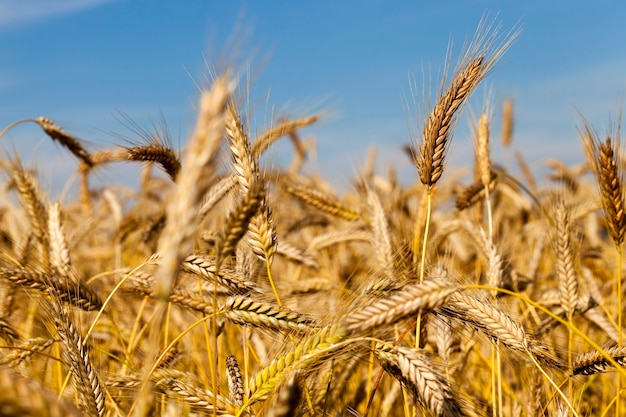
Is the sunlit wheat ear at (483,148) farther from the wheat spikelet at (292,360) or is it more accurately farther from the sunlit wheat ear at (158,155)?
the wheat spikelet at (292,360)

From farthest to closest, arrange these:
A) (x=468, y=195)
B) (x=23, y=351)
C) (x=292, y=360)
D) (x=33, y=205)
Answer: (x=468, y=195), (x=33, y=205), (x=23, y=351), (x=292, y=360)

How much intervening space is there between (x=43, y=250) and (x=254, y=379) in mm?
1808

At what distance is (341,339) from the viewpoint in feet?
4.78

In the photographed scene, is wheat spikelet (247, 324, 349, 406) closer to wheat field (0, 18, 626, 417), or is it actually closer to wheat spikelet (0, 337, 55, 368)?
wheat field (0, 18, 626, 417)

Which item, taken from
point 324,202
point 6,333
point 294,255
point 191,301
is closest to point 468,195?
point 324,202

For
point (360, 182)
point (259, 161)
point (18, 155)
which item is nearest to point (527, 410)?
point (259, 161)

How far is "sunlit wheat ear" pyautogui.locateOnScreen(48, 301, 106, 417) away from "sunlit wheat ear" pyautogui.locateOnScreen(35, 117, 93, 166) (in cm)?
208

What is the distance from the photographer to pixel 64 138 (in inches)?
144

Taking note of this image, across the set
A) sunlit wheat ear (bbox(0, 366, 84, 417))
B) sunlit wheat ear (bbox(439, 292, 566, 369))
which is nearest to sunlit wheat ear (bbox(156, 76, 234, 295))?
sunlit wheat ear (bbox(0, 366, 84, 417))

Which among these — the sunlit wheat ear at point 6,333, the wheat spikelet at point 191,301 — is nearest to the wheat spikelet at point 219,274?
the wheat spikelet at point 191,301

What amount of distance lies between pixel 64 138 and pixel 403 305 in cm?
286

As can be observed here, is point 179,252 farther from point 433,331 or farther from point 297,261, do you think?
point 297,261

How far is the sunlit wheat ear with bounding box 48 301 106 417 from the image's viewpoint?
1516 millimetres

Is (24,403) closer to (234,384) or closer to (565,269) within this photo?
(234,384)
